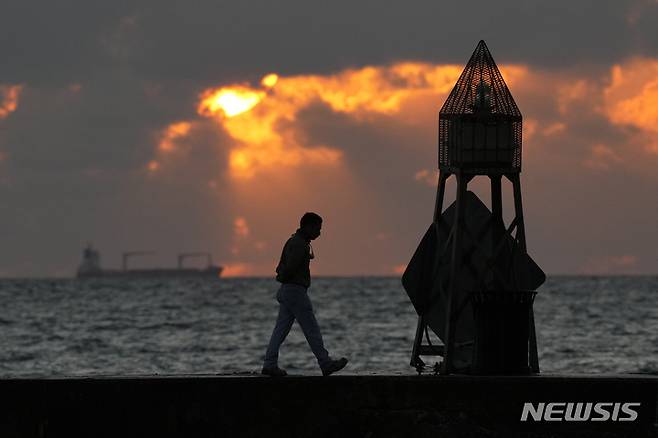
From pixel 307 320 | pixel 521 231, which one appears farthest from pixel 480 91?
pixel 307 320

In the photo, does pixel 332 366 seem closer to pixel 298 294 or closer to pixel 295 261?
pixel 298 294

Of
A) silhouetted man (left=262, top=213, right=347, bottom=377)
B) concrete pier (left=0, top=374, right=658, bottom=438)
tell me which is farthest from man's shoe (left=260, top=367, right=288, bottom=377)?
concrete pier (left=0, top=374, right=658, bottom=438)

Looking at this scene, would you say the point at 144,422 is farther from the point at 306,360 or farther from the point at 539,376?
the point at 306,360

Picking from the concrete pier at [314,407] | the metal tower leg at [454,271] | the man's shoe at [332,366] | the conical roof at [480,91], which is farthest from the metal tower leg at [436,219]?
the concrete pier at [314,407]

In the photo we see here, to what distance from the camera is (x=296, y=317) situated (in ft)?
46.8

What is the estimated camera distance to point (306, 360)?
154 feet

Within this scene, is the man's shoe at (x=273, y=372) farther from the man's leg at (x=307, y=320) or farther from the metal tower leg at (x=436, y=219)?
the metal tower leg at (x=436, y=219)

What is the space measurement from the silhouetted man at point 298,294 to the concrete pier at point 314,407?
48 centimetres

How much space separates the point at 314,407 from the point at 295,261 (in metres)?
1.48

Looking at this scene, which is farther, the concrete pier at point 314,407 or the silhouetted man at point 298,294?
the silhouetted man at point 298,294

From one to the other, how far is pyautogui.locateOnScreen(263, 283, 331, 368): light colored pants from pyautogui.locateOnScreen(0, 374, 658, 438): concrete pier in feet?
1.95

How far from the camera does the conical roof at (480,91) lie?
1550cm

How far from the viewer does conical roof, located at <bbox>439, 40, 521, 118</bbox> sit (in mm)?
15500

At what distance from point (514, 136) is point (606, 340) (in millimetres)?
49732
